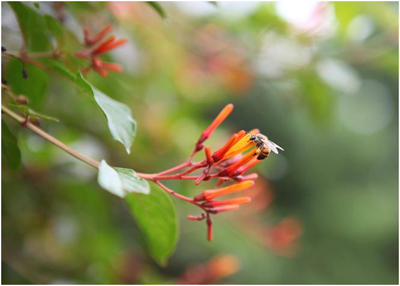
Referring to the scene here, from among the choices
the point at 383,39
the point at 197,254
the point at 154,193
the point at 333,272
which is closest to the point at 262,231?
the point at 383,39

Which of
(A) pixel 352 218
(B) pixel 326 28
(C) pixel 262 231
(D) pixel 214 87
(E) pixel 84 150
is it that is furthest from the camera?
(A) pixel 352 218

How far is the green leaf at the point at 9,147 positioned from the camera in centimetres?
60

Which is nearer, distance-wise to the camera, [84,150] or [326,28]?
[84,150]

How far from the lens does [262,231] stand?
157cm

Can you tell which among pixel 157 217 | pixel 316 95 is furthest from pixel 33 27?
pixel 316 95

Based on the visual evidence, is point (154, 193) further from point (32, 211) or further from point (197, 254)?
point (197, 254)

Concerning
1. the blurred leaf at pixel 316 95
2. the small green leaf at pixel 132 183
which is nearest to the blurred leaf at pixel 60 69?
the small green leaf at pixel 132 183

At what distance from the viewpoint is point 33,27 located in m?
0.74

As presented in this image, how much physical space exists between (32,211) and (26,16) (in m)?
0.73

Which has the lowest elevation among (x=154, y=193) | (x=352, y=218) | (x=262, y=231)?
(x=352, y=218)

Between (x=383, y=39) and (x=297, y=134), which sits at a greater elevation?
(x=383, y=39)

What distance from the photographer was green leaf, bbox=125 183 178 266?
60cm

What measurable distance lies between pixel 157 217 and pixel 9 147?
0.69 feet

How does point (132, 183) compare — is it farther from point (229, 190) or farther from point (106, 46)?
point (106, 46)
